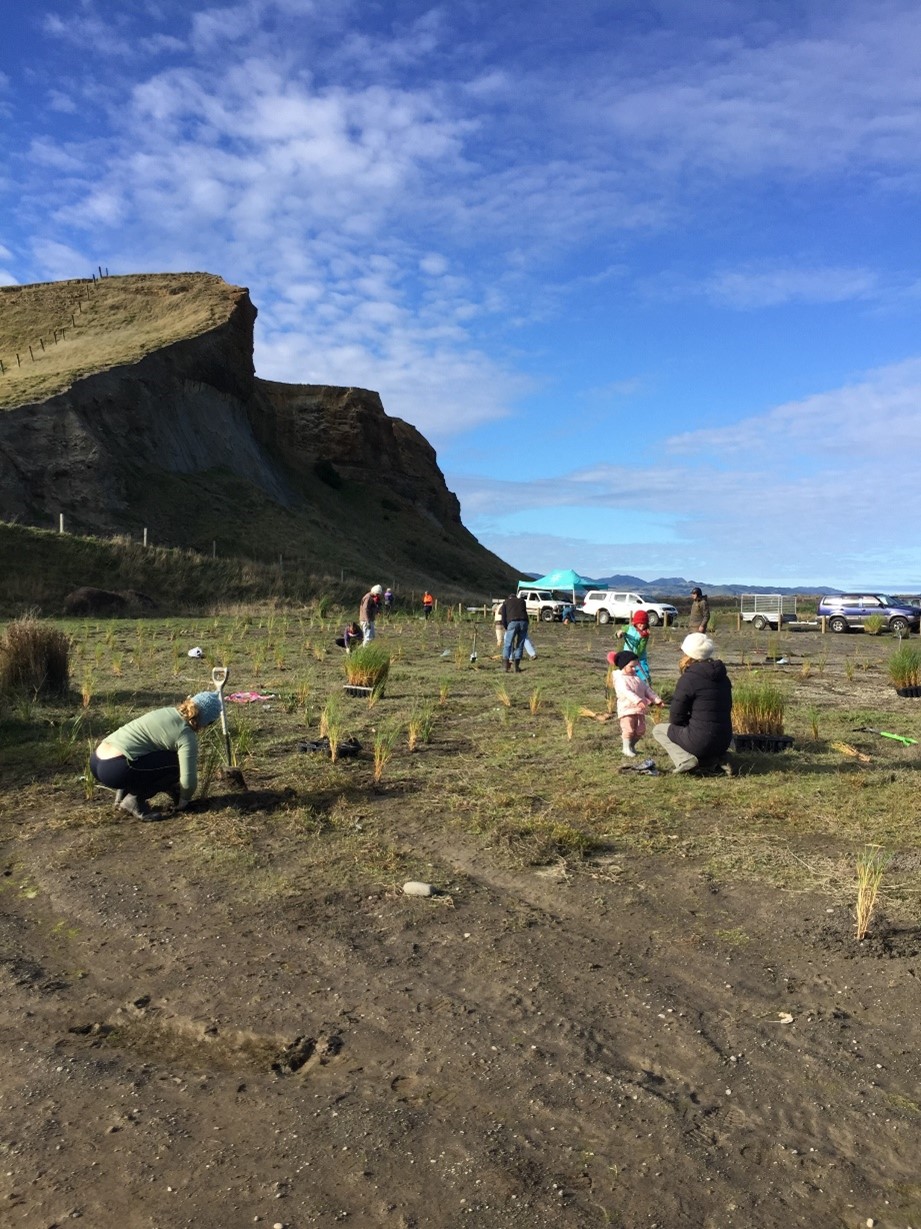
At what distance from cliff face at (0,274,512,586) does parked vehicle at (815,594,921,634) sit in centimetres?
2203

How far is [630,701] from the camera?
8.59 meters

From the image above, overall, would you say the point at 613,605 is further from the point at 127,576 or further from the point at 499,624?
the point at 499,624

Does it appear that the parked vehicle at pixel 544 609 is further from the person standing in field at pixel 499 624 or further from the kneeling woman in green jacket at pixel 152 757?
the kneeling woman in green jacket at pixel 152 757

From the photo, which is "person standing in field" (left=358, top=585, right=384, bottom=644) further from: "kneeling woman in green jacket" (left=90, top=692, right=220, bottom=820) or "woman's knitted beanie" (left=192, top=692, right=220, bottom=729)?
"kneeling woman in green jacket" (left=90, top=692, right=220, bottom=820)

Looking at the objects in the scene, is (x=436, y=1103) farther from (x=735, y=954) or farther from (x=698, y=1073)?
(x=735, y=954)

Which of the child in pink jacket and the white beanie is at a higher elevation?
the white beanie

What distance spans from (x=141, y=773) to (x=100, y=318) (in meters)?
54.5

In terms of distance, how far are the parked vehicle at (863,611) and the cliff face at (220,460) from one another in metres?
22.0

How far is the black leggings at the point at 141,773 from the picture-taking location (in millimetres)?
6470

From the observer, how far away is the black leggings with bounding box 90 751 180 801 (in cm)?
647

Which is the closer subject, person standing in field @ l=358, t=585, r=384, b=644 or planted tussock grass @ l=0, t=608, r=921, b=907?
planted tussock grass @ l=0, t=608, r=921, b=907

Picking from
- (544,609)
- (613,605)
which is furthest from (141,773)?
(613,605)

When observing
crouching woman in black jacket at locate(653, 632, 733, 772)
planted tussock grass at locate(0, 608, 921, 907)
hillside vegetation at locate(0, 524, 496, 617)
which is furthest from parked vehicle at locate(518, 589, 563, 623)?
crouching woman in black jacket at locate(653, 632, 733, 772)

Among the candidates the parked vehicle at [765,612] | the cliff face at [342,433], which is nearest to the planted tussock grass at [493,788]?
the parked vehicle at [765,612]
